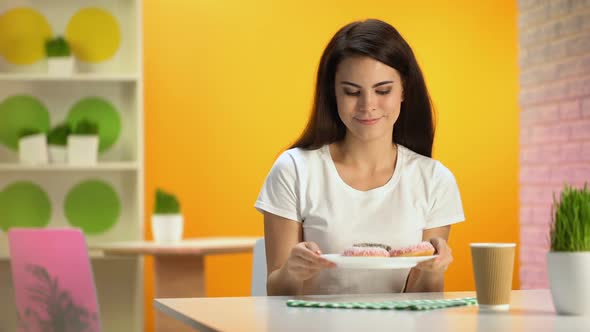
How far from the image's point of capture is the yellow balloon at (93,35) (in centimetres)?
491

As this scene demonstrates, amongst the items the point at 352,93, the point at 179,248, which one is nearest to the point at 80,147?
the point at 179,248

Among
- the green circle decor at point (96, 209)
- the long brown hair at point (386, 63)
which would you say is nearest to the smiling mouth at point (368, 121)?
the long brown hair at point (386, 63)

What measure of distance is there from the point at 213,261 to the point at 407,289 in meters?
3.69

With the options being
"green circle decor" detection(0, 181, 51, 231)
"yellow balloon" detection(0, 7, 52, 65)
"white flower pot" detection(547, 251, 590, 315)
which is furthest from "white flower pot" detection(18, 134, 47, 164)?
"white flower pot" detection(547, 251, 590, 315)

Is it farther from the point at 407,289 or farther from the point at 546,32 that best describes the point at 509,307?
the point at 546,32

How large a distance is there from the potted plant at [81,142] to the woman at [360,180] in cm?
251

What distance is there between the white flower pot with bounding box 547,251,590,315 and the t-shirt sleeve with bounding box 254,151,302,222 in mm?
797

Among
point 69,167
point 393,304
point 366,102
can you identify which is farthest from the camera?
point 69,167

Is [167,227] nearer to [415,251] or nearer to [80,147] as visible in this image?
[80,147]

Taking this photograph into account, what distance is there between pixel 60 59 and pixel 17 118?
387 millimetres

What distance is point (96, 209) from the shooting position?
494cm

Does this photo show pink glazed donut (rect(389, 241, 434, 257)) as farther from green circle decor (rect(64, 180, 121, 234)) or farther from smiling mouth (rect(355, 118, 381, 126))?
green circle decor (rect(64, 180, 121, 234))

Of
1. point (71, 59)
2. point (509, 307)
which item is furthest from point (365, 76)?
point (71, 59)

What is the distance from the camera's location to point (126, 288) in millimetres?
4949
